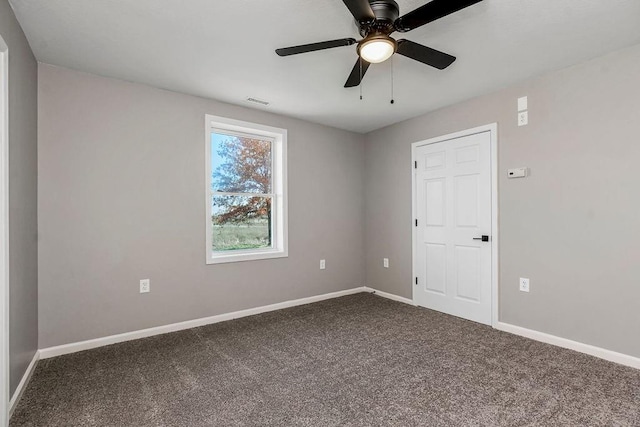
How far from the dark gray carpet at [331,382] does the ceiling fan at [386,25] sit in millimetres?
2098

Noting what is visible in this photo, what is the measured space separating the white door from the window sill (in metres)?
1.74

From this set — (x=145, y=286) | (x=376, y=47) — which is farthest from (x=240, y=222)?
(x=376, y=47)

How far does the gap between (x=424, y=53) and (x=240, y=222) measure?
2.67m

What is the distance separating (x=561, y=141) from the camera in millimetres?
2814

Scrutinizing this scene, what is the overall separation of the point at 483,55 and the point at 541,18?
50 centimetres

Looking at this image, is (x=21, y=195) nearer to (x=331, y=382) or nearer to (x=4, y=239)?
(x=4, y=239)

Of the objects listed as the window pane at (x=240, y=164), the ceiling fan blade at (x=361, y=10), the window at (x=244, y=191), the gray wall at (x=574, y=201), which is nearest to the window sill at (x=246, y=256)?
the window at (x=244, y=191)

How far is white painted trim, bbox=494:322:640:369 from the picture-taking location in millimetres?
2451

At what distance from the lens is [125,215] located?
301cm

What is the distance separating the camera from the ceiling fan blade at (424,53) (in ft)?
6.38

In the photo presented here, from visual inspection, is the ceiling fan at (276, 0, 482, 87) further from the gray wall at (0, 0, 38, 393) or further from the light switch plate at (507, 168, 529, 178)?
the gray wall at (0, 0, 38, 393)

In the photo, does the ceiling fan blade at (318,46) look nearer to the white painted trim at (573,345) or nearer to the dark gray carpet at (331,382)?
the dark gray carpet at (331,382)

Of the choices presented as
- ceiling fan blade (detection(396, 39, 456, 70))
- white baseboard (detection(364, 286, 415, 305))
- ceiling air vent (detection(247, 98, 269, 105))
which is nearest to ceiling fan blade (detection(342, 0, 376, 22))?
ceiling fan blade (detection(396, 39, 456, 70))

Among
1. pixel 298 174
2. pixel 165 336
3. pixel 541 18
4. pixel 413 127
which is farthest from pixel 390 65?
pixel 165 336
